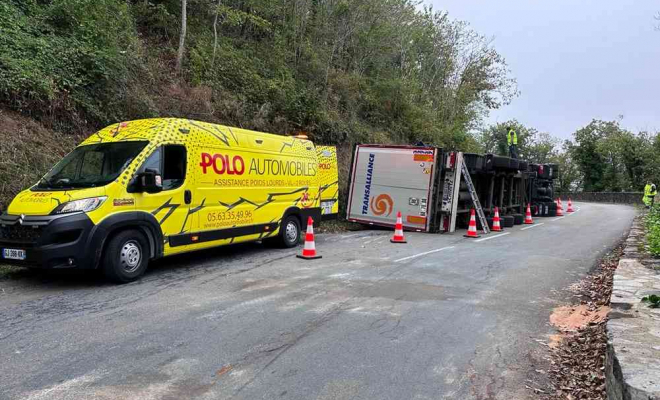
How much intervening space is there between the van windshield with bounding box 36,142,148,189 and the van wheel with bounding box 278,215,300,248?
384cm

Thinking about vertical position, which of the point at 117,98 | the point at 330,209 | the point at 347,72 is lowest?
the point at 330,209

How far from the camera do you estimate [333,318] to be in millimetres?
5414

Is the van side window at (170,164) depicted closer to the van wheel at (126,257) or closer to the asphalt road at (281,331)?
the van wheel at (126,257)

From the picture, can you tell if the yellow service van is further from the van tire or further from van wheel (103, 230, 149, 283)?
the van tire

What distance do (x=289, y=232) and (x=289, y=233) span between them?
0.02 m

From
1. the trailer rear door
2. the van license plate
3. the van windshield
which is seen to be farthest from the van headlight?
the trailer rear door

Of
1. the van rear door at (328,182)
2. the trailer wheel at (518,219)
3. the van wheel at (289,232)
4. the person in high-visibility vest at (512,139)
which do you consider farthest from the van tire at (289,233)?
the person in high-visibility vest at (512,139)

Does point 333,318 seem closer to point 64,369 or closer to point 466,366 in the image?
point 466,366

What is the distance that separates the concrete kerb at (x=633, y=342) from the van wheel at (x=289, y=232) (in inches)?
246

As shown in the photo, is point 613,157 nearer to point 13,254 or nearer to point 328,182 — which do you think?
point 328,182

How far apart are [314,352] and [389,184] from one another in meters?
10.9

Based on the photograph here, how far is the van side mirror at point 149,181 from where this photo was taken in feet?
22.9

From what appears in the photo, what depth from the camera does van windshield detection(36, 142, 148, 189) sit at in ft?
22.9

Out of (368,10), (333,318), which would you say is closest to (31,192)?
(333,318)
